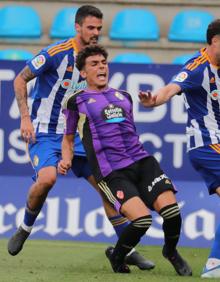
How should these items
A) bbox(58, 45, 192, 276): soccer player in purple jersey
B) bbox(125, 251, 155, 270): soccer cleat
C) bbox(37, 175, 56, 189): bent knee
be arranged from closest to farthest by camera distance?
bbox(58, 45, 192, 276): soccer player in purple jersey
bbox(125, 251, 155, 270): soccer cleat
bbox(37, 175, 56, 189): bent knee

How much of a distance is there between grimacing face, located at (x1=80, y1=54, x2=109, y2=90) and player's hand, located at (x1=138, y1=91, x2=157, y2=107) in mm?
655

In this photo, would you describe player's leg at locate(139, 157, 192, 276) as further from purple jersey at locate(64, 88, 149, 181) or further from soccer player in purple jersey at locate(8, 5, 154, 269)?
soccer player in purple jersey at locate(8, 5, 154, 269)

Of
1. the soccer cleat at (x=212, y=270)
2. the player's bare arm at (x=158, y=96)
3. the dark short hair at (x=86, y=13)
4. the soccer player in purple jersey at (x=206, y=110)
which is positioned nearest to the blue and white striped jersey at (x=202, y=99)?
the soccer player in purple jersey at (x=206, y=110)

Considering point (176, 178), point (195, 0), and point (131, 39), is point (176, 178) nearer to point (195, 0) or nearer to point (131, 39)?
point (131, 39)

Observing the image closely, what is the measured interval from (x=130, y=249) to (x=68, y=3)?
25.8 feet

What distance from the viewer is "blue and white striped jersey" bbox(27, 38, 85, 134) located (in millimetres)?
7773

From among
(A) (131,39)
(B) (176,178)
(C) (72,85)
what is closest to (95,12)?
(C) (72,85)

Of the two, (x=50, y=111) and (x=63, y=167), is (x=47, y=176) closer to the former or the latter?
(x=63, y=167)

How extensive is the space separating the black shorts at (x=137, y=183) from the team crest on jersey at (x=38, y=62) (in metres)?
1.25

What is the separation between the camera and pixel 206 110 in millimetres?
7191

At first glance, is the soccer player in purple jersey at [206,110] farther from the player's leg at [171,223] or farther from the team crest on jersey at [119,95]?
the team crest on jersey at [119,95]

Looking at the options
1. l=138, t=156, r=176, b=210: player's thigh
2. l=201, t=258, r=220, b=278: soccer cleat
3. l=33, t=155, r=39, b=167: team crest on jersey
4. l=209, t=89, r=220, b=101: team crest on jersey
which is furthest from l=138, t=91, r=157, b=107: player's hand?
l=33, t=155, r=39, b=167: team crest on jersey

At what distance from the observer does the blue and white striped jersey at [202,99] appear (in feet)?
23.2

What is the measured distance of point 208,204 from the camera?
10.0m
